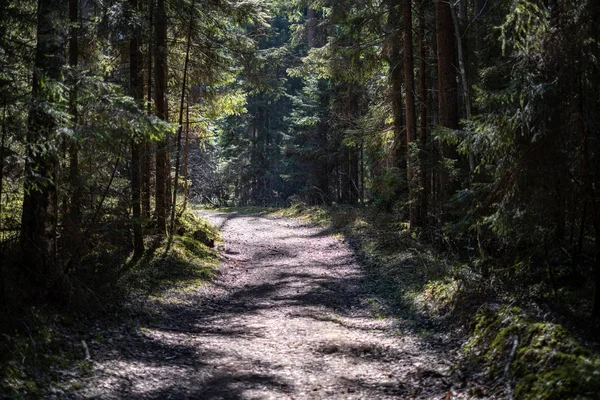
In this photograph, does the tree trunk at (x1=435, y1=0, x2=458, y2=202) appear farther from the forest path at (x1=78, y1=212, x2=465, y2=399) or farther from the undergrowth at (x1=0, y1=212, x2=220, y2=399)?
the undergrowth at (x1=0, y1=212, x2=220, y2=399)

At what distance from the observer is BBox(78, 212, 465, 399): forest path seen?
549 centimetres

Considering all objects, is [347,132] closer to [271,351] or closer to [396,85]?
[396,85]

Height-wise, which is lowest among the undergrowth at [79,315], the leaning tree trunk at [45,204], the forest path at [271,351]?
the forest path at [271,351]

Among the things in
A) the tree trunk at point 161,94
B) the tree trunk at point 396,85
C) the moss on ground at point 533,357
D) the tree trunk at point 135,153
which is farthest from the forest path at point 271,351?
the tree trunk at point 396,85

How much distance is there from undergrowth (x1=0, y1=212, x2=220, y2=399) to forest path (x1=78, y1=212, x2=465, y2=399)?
1.06 ft

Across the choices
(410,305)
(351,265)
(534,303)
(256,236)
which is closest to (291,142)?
(256,236)

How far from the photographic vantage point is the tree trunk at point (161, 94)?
12.1 meters

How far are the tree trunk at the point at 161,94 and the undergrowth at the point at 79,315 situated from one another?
1067 mm

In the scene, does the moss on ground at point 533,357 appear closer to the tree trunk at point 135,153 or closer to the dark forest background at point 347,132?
the dark forest background at point 347,132

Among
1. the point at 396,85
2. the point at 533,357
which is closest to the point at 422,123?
the point at 396,85

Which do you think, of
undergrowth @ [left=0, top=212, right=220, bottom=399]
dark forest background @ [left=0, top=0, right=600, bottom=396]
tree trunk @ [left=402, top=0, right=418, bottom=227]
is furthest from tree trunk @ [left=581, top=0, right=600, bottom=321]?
tree trunk @ [left=402, top=0, right=418, bottom=227]

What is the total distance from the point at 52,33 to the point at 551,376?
291 inches

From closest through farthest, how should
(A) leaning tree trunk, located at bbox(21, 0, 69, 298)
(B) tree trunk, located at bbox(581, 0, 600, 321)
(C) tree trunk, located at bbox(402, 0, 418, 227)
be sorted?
1. (B) tree trunk, located at bbox(581, 0, 600, 321)
2. (A) leaning tree trunk, located at bbox(21, 0, 69, 298)
3. (C) tree trunk, located at bbox(402, 0, 418, 227)

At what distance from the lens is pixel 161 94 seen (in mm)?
12469
